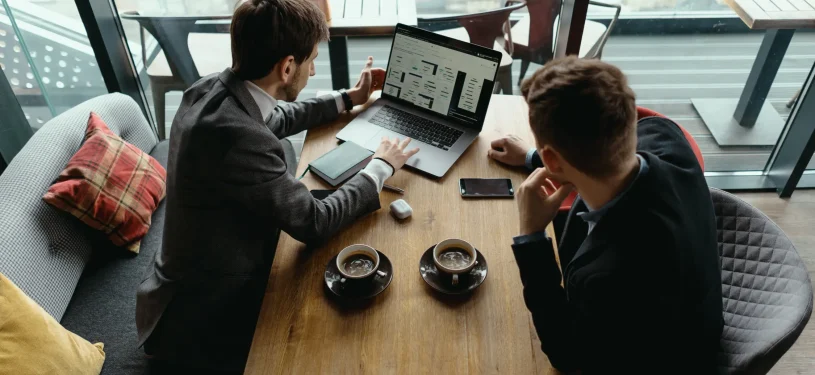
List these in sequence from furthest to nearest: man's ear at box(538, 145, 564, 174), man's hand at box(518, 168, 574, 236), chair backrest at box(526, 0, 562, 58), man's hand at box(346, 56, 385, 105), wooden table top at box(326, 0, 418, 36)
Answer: chair backrest at box(526, 0, 562, 58) → wooden table top at box(326, 0, 418, 36) → man's hand at box(346, 56, 385, 105) → man's hand at box(518, 168, 574, 236) → man's ear at box(538, 145, 564, 174)

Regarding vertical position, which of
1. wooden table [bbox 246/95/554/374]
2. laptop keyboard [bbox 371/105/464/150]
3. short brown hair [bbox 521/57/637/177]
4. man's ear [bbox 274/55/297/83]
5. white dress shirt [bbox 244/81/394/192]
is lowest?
wooden table [bbox 246/95/554/374]

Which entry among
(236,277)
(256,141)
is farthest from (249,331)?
(256,141)

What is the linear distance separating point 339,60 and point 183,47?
0.74 meters

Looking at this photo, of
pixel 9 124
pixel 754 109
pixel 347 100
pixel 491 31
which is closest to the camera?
pixel 347 100

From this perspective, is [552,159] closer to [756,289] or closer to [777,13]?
[756,289]

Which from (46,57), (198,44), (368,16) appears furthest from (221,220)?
(46,57)

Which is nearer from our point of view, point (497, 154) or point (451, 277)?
point (451, 277)

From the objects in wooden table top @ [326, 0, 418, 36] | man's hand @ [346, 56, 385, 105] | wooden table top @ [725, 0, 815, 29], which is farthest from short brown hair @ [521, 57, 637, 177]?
wooden table top @ [725, 0, 815, 29]

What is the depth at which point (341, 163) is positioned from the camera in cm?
171

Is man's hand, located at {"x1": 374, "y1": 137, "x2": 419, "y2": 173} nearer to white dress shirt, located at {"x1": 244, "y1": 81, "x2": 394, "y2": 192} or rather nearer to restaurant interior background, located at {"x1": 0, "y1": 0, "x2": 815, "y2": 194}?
white dress shirt, located at {"x1": 244, "y1": 81, "x2": 394, "y2": 192}

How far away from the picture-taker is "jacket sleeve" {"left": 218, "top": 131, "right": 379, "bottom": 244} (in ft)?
4.39

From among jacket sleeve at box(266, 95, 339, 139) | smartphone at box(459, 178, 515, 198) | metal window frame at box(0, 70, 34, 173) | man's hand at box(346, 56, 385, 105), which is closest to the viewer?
smartphone at box(459, 178, 515, 198)

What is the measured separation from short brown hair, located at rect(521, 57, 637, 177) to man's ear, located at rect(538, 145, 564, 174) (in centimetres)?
2

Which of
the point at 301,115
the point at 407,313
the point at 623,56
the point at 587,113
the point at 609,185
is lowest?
the point at 623,56
